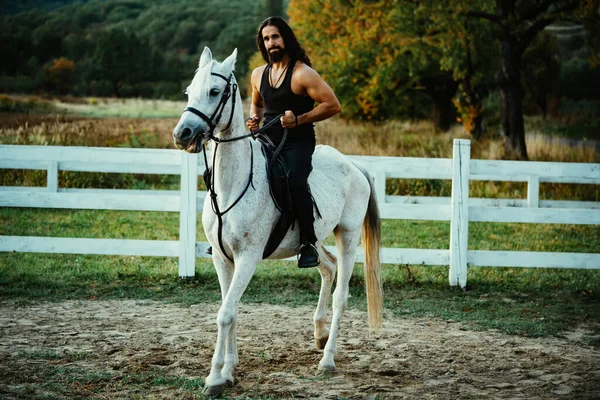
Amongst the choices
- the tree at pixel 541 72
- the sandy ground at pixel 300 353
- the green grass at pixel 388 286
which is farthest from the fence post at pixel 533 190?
the tree at pixel 541 72

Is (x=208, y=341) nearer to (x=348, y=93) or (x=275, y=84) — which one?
(x=275, y=84)

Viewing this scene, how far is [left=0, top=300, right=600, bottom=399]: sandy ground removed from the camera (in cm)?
498

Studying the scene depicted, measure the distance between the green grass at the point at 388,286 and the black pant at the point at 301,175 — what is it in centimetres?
252

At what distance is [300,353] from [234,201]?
1706 millimetres

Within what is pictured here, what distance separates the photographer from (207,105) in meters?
4.65

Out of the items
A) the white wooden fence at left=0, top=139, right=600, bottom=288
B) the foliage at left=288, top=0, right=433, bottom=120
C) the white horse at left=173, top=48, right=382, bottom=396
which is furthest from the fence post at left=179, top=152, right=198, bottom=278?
the foliage at left=288, top=0, right=433, bottom=120

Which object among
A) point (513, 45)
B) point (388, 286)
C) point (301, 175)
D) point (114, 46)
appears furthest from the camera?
point (114, 46)

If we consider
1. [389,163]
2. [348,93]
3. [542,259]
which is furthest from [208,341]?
[348,93]

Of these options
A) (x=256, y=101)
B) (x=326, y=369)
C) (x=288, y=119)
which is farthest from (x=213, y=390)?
(x=256, y=101)

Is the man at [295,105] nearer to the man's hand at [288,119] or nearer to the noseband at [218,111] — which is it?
the man's hand at [288,119]

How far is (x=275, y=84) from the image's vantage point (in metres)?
5.41

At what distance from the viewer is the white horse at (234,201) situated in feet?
15.4

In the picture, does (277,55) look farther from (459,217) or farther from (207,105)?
(459,217)

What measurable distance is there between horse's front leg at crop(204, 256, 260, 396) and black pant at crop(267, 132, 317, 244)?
53cm
